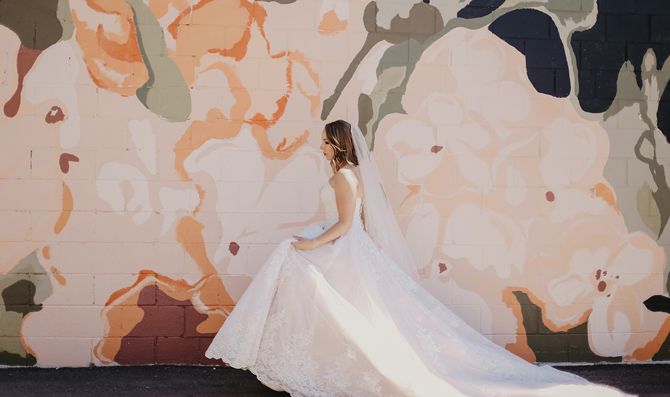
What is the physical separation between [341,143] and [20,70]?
1.99 m

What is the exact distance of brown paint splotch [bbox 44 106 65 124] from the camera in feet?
14.2

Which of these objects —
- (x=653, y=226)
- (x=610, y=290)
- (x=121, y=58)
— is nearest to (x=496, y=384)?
(x=610, y=290)

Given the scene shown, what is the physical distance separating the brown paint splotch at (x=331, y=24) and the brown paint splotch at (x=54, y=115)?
163cm

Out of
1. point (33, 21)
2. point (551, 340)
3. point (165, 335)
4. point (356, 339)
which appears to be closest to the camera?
point (356, 339)

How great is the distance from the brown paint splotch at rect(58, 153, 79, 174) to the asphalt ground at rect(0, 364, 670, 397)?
1.19 m

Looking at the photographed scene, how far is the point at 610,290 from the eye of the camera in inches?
181

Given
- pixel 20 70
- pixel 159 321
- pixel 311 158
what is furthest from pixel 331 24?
pixel 159 321

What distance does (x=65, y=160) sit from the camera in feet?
14.2

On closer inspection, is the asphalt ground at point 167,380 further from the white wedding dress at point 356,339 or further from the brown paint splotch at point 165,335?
the white wedding dress at point 356,339

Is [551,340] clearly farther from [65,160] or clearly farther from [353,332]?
[65,160]

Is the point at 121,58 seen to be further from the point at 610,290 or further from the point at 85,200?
the point at 610,290

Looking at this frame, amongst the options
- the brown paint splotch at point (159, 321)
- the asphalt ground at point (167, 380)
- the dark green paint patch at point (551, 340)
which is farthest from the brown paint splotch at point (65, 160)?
the dark green paint patch at point (551, 340)

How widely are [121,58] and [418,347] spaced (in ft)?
7.95

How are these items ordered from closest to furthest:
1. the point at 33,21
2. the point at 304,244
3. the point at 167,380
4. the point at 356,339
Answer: the point at 356,339 → the point at 304,244 → the point at 167,380 → the point at 33,21
